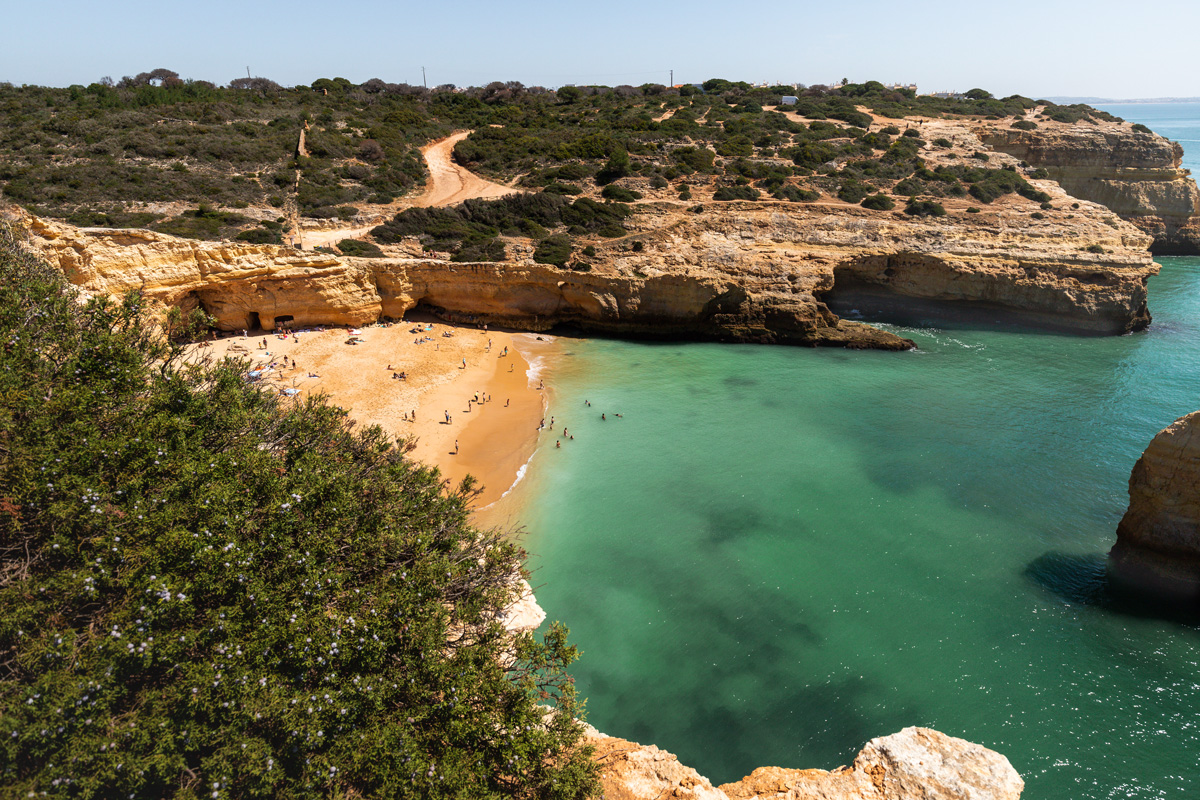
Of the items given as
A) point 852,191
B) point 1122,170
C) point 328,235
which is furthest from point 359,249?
point 1122,170

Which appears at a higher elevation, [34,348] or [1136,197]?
[1136,197]

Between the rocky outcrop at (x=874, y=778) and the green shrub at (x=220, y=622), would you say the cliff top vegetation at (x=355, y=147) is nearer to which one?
the green shrub at (x=220, y=622)

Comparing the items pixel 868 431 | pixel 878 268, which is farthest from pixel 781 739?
pixel 878 268

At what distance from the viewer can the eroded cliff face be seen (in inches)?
1200

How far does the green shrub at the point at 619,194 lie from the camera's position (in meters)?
40.6

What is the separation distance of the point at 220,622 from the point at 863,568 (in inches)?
594

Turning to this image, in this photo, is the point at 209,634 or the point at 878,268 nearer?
the point at 209,634

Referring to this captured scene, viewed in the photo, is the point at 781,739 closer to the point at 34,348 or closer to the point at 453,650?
the point at 453,650

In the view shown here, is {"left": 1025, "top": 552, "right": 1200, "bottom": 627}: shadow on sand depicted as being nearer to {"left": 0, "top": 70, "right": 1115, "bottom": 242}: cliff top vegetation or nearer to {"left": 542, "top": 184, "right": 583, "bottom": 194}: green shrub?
{"left": 0, "top": 70, "right": 1115, "bottom": 242}: cliff top vegetation

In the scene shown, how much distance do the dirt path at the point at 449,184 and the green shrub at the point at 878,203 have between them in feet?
81.7

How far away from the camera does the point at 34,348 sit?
9336 millimetres

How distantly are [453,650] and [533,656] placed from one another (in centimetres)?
118

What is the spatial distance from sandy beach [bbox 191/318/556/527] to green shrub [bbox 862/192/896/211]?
2386 centimetres

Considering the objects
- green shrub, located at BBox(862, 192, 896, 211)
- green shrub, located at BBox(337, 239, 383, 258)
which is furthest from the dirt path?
green shrub, located at BBox(862, 192, 896, 211)
